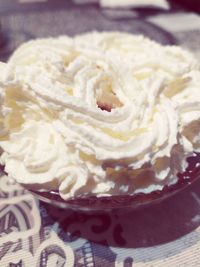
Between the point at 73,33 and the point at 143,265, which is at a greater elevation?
the point at 73,33

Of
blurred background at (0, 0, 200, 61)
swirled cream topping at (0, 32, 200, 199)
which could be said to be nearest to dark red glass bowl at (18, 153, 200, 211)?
swirled cream topping at (0, 32, 200, 199)

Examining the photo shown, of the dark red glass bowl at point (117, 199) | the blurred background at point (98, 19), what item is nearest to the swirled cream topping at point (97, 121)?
the dark red glass bowl at point (117, 199)

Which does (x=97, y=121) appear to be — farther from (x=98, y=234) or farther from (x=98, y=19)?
(x=98, y=19)

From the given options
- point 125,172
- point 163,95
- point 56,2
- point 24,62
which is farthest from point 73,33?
point 125,172

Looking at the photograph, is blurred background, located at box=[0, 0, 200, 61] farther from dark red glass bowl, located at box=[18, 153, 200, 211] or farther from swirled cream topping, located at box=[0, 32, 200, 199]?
dark red glass bowl, located at box=[18, 153, 200, 211]

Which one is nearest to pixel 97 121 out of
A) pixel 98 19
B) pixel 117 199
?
pixel 117 199

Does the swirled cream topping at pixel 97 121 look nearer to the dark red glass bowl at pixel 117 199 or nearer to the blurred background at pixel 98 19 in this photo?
the dark red glass bowl at pixel 117 199

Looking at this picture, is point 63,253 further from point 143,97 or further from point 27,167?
point 143,97
